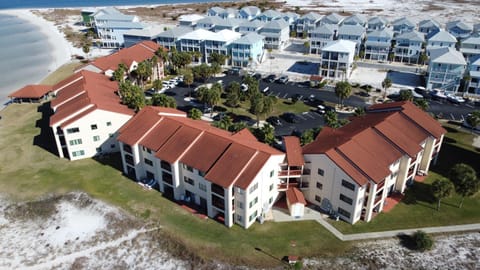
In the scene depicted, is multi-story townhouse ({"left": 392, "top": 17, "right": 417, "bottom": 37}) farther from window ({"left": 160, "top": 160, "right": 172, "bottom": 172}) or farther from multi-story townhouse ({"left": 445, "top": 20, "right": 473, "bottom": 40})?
window ({"left": 160, "top": 160, "right": 172, "bottom": 172})

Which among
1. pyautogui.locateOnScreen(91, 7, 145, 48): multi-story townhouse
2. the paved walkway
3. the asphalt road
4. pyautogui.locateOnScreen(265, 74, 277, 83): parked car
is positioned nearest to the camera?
the paved walkway

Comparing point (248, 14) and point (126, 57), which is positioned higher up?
point (248, 14)

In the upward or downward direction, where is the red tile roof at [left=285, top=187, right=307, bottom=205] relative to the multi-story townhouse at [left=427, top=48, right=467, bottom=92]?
downward

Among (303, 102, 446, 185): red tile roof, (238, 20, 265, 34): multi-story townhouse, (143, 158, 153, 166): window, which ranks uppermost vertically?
(238, 20, 265, 34): multi-story townhouse

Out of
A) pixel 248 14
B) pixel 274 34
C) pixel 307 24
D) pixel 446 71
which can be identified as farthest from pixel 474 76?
pixel 248 14

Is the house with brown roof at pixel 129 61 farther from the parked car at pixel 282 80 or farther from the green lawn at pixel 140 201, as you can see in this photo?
the parked car at pixel 282 80

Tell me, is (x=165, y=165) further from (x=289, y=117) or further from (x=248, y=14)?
(x=248, y=14)

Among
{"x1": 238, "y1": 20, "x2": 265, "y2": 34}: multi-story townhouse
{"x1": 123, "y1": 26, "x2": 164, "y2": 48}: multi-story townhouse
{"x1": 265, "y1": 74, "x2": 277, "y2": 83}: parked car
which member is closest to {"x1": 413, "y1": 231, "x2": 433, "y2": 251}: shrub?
{"x1": 265, "y1": 74, "x2": 277, "y2": 83}: parked car

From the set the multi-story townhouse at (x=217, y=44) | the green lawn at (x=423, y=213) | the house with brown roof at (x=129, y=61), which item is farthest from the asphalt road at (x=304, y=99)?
the green lawn at (x=423, y=213)
